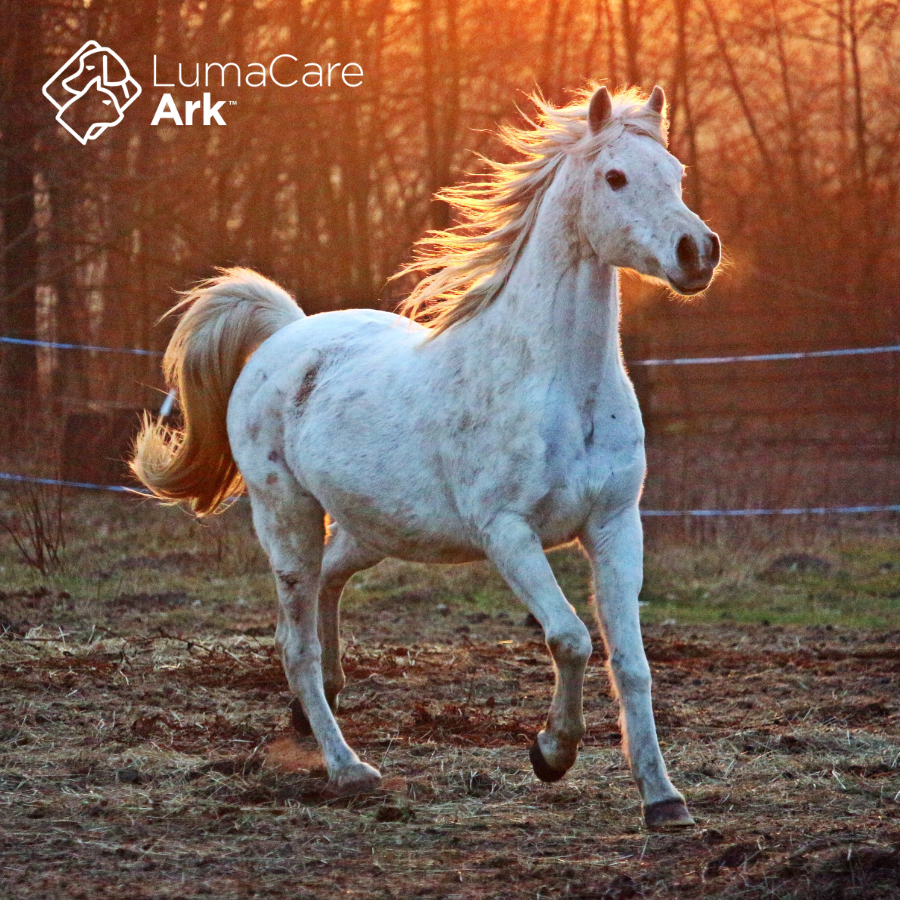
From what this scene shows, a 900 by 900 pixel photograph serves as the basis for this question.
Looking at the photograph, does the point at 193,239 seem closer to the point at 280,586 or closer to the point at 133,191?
the point at 133,191

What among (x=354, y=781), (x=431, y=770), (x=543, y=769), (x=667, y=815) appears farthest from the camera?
(x=431, y=770)

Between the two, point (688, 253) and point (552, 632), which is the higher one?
point (688, 253)

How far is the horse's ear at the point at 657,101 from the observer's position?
147 inches

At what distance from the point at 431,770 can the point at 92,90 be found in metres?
11.4

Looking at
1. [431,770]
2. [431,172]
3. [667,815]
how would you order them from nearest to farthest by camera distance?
[667,815] < [431,770] < [431,172]

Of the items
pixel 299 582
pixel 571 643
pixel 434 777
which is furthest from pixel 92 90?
pixel 571 643

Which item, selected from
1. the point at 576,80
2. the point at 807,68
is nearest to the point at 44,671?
the point at 576,80

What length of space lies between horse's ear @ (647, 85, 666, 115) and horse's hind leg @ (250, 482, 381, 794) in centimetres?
183

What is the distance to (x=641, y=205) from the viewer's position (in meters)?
3.52

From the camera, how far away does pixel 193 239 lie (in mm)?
14312

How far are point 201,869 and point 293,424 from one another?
174cm

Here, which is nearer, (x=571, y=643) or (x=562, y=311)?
(x=571, y=643)

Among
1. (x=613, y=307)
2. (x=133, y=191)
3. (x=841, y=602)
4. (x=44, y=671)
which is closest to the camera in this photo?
(x=613, y=307)

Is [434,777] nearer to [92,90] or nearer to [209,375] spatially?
[209,375]
